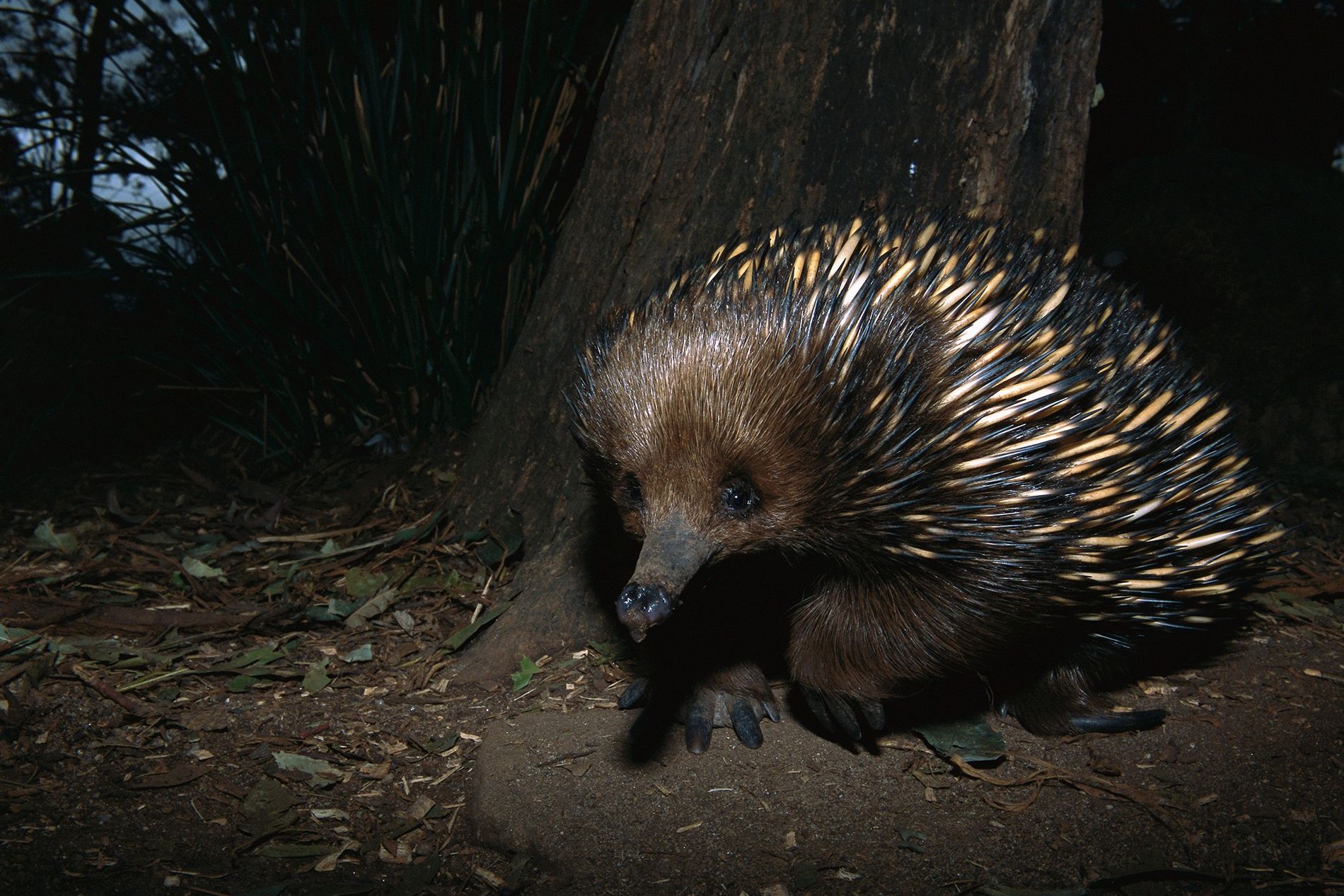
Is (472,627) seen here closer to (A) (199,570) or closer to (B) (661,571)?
(A) (199,570)

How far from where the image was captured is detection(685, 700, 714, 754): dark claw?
234 cm

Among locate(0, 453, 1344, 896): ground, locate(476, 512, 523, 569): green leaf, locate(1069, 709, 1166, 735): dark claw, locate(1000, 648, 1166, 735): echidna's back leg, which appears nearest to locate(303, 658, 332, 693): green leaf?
locate(0, 453, 1344, 896): ground

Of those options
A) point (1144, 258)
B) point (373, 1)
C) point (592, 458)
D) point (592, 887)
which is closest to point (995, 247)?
point (592, 458)

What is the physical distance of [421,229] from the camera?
3.52 m

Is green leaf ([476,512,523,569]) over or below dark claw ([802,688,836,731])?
over

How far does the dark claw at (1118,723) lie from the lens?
2.40 meters

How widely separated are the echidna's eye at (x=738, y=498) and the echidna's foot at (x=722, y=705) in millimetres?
650

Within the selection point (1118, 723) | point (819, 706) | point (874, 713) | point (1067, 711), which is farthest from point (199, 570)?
point (1118, 723)

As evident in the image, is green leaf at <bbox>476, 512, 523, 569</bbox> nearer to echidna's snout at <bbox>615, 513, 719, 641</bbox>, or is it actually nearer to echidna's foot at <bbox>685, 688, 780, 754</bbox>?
echidna's foot at <bbox>685, 688, 780, 754</bbox>

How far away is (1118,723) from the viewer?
7.95ft

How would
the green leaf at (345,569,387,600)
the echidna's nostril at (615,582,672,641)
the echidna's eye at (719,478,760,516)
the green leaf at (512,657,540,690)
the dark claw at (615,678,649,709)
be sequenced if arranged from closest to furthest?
1. the echidna's nostril at (615,582,672,641)
2. the echidna's eye at (719,478,760,516)
3. the dark claw at (615,678,649,709)
4. the green leaf at (512,657,540,690)
5. the green leaf at (345,569,387,600)

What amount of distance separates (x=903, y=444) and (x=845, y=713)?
27.1 inches

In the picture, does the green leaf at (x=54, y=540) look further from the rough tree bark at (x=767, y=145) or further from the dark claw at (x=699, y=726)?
the dark claw at (x=699, y=726)

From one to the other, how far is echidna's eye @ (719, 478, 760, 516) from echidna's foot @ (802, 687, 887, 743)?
1.81 ft
